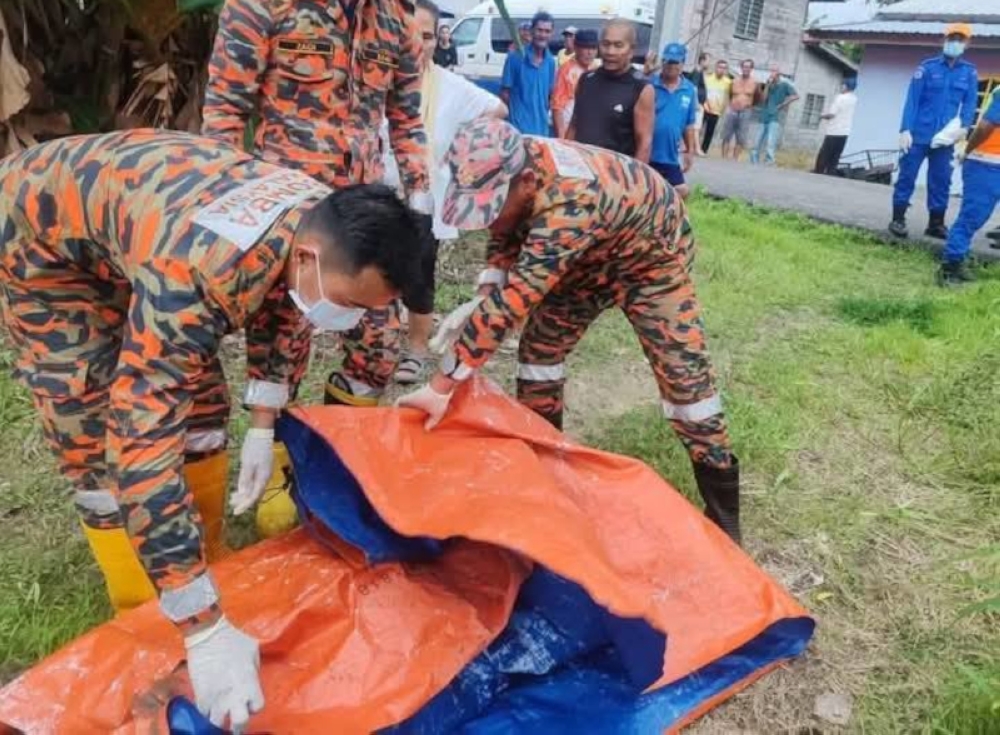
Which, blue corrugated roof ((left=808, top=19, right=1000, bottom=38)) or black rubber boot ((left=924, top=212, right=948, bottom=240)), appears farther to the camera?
blue corrugated roof ((left=808, top=19, right=1000, bottom=38))

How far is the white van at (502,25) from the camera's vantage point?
14.0 m

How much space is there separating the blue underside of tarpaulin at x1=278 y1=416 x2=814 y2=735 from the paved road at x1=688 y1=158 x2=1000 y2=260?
6493mm

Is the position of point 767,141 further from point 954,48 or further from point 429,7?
point 429,7

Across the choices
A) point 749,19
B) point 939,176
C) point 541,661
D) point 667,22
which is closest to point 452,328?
point 541,661

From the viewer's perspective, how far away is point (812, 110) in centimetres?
2556

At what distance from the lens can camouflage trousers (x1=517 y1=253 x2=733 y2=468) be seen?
241cm

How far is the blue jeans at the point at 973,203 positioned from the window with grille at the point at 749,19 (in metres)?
17.7

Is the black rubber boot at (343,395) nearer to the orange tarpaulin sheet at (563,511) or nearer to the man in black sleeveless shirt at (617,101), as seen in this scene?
the orange tarpaulin sheet at (563,511)

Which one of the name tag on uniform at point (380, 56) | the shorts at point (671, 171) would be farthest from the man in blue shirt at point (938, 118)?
the name tag on uniform at point (380, 56)

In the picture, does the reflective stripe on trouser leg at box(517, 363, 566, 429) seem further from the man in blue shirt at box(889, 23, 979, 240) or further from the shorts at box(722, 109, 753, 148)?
the shorts at box(722, 109, 753, 148)

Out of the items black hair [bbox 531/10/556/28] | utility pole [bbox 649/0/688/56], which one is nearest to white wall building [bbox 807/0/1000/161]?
utility pole [bbox 649/0/688/56]

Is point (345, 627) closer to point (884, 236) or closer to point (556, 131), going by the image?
point (556, 131)

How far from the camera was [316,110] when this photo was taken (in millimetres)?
2381

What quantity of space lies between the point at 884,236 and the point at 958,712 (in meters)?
6.46
